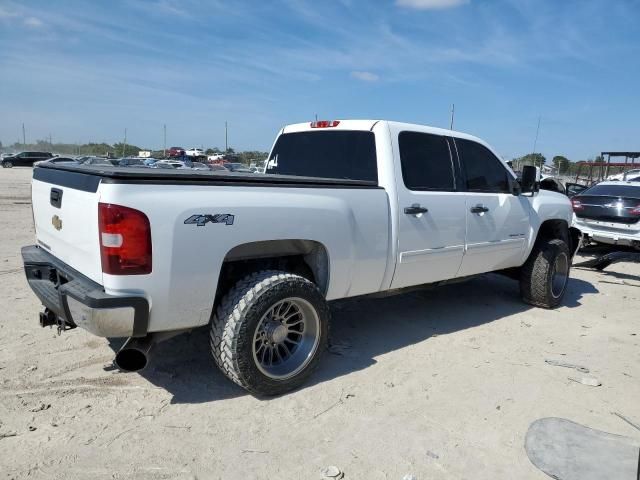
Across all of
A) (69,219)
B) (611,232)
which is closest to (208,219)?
(69,219)

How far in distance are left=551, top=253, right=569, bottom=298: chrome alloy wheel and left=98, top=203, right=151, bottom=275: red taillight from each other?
5.03 meters

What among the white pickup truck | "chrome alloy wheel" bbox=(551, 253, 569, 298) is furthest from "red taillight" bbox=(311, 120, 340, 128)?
"chrome alloy wheel" bbox=(551, 253, 569, 298)

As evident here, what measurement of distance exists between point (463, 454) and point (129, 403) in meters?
2.12

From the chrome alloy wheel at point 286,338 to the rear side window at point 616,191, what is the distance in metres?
8.31

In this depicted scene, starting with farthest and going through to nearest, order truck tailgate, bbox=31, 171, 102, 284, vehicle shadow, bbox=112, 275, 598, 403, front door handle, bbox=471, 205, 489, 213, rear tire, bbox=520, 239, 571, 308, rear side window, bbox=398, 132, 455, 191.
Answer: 1. rear tire, bbox=520, 239, 571, 308
2. front door handle, bbox=471, 205, 489, 213
3. rear side window, bbox=398, 132, 455, 191
4. vehicle shadow, bbox=112, 275, 598, 403
5. truck tailgate, bbox=31, 171, 102, 284

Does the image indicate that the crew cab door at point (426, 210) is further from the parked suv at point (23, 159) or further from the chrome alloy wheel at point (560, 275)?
the parked suv at point (23, 159)

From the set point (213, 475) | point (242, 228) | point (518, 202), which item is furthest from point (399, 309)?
point (213, 475)

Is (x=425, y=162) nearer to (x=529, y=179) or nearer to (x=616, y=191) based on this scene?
(x=529, y=179)

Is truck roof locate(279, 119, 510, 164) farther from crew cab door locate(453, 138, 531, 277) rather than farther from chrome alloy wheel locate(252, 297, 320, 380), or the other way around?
chrome alloy wheel locate(252, 297, 320, 380)

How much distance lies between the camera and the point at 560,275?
6199 mm

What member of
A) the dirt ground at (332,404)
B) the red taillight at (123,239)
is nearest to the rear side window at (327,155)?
the dirt ground at (332,404)

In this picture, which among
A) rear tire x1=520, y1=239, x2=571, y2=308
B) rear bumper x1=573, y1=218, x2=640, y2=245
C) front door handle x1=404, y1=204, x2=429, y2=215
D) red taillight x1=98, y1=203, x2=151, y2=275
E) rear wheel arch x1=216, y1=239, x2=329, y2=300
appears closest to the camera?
red taillight x1=98, y1=203, x2=151, y2=275

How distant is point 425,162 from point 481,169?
95 cm

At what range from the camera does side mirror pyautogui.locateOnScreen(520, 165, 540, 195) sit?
527cm
